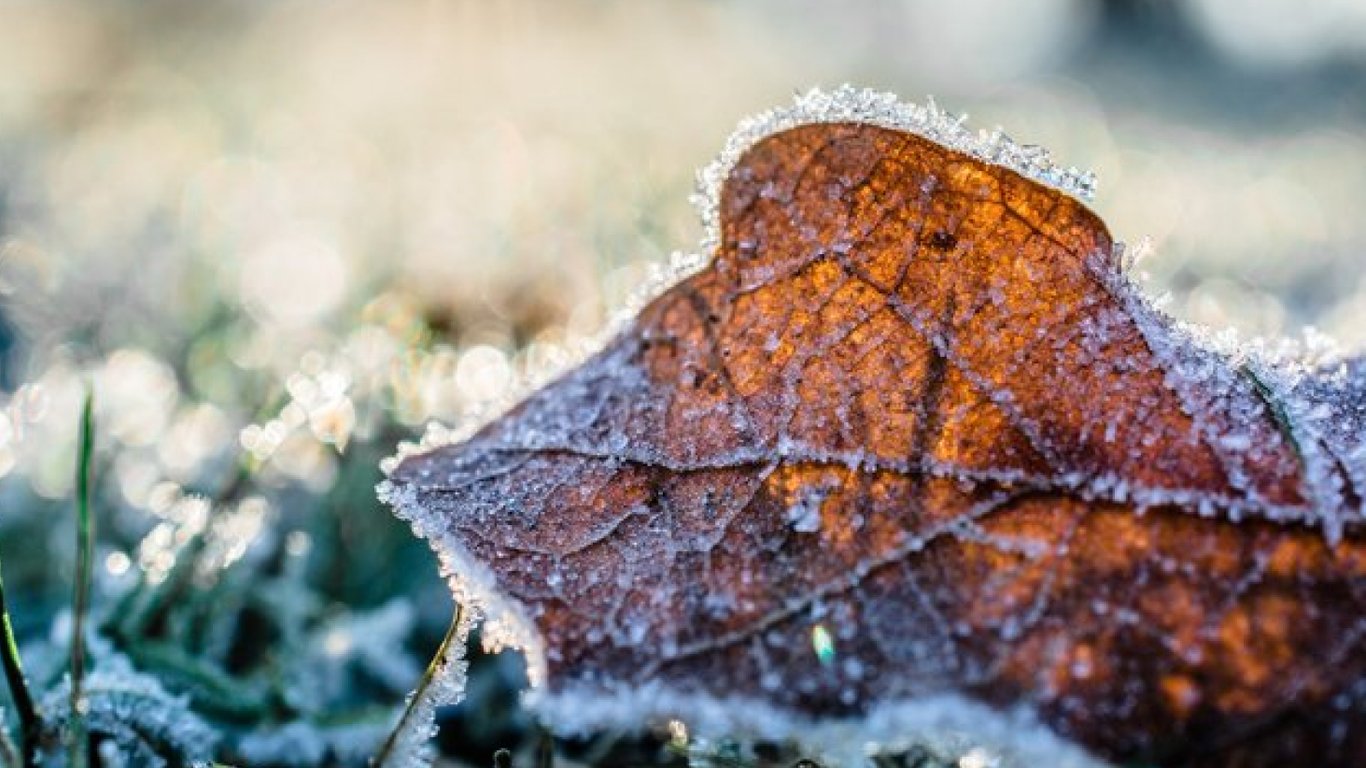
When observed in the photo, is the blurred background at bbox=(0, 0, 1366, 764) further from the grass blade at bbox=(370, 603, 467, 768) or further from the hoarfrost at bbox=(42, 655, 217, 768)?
the grass blade at bbox=(370, 603, 467, 768)

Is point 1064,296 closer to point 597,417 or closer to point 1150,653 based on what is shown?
point 1150,653

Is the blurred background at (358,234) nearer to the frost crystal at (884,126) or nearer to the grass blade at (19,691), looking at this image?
the frost crystal at (884,126)

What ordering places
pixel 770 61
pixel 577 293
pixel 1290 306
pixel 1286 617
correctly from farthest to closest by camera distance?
1. pixel 770 61
2. pixel 1290 306
3. pixel 577 293
4. pixel 1286 617

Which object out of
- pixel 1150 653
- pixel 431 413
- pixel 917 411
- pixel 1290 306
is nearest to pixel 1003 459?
pixel 917 411

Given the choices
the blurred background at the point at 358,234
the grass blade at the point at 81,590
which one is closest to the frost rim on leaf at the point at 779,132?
the blurred background at the point at 358,234

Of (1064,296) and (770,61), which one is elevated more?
(770,61)

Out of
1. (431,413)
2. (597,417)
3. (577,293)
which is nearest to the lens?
(597,417)

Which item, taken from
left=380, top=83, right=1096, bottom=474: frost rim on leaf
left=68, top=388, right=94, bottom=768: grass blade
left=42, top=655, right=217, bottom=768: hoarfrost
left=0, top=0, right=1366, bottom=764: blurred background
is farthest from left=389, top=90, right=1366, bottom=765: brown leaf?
left=42, top=655, right=217, bottom=768: hoarfrost
